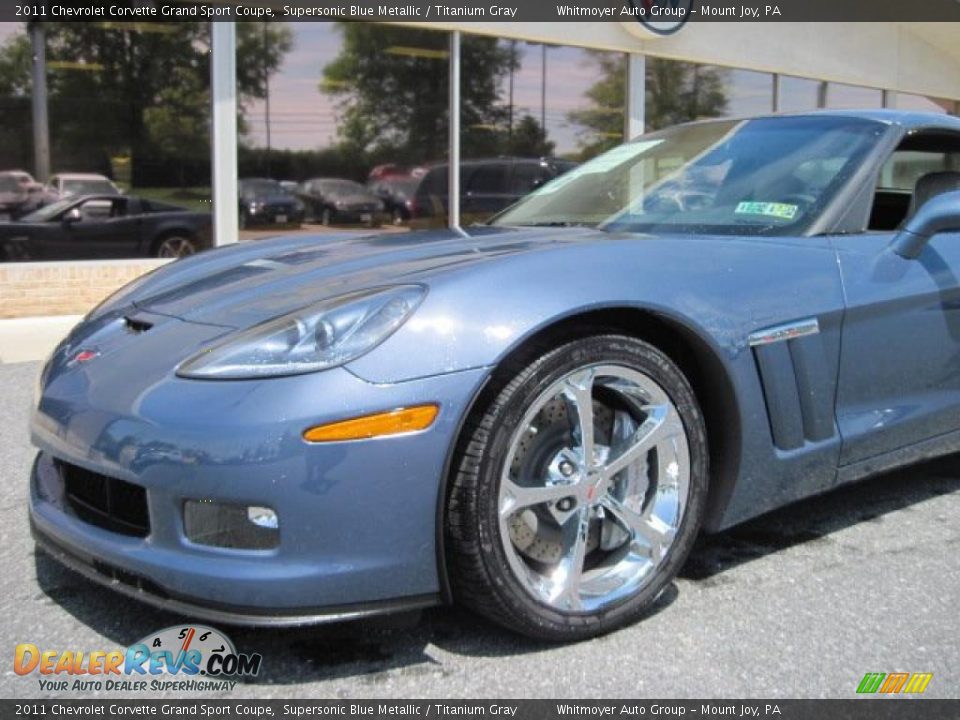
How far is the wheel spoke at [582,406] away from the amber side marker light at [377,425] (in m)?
0.39

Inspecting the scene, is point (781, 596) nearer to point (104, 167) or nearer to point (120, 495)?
point (120, 495)

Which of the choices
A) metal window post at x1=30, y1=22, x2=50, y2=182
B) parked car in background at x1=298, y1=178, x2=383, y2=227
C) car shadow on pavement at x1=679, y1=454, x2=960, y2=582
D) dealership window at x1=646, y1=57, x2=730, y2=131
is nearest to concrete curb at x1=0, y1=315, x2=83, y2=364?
metal window post at x1=30, y1=22, x2=50, y2=182

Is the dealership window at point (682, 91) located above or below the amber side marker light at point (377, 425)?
above

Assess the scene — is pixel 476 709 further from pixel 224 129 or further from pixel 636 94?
pixel 636 94

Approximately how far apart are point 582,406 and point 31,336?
5.91 m

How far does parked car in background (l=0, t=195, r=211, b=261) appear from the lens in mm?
7820

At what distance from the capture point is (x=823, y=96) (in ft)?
44.0

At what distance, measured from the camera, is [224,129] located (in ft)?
27.5

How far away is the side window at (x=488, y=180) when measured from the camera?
10.1 metres

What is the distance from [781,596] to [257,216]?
279 inches

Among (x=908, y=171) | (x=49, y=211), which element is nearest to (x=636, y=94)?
(x=49, y=211)

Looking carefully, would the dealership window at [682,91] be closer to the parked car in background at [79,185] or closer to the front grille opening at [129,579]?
the parked car in background at [79,185]

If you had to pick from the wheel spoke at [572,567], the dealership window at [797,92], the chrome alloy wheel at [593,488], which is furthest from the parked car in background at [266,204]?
the dealership window at [797,92]

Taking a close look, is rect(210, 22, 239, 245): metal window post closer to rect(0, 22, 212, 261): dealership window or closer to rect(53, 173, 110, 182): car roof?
rect(0, 22, 212, 261): dealership window
